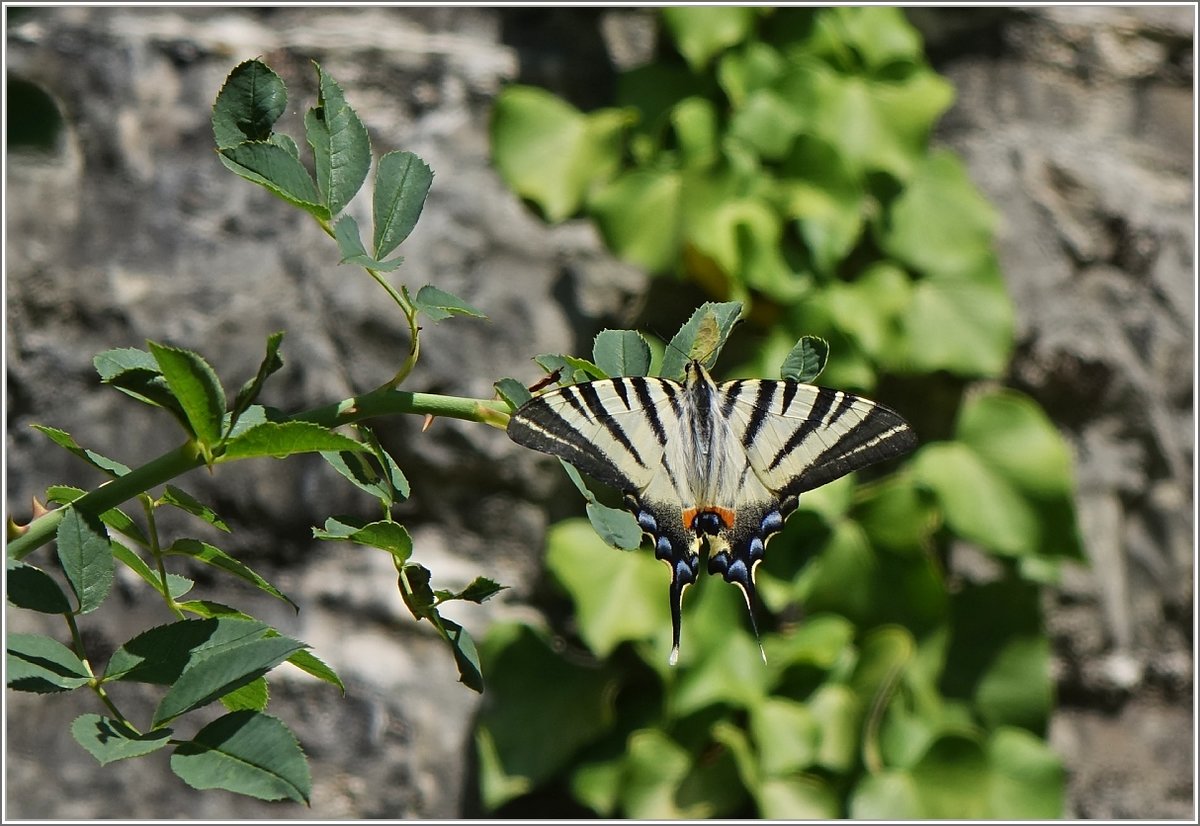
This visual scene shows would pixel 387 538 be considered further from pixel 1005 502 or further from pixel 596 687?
pixel 1005 502

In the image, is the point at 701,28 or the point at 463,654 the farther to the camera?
the point at 701,28

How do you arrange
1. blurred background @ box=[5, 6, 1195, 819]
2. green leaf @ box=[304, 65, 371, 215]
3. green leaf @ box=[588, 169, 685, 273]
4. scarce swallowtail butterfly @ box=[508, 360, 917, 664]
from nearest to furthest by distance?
green leaf @ box=[304, 65, 371, 215] → scarce swallowtail butterfly @ box=[508, 360, 917, 664] → blurred background @ box=[5, 6, 1195, 819] → green leaf @ box=[588, 169, 685, 273]

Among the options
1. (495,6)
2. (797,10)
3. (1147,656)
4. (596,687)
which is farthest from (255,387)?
(1147,656)

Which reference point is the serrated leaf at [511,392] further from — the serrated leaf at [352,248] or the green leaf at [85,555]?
the green leaf at [85,555]

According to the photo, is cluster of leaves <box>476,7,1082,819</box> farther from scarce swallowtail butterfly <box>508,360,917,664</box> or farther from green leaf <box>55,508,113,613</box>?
green leaf <box>55,508,113,613</box>

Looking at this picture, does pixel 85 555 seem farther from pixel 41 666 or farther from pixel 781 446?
pixel 781 446

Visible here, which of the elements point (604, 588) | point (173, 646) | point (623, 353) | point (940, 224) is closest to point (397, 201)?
point (623, 353)

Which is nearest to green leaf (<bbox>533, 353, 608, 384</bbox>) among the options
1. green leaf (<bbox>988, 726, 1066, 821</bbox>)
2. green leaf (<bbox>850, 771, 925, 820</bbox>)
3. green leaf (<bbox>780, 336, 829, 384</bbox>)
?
green leaf (<bbox>780, 336, 829, 384</bbox>)
